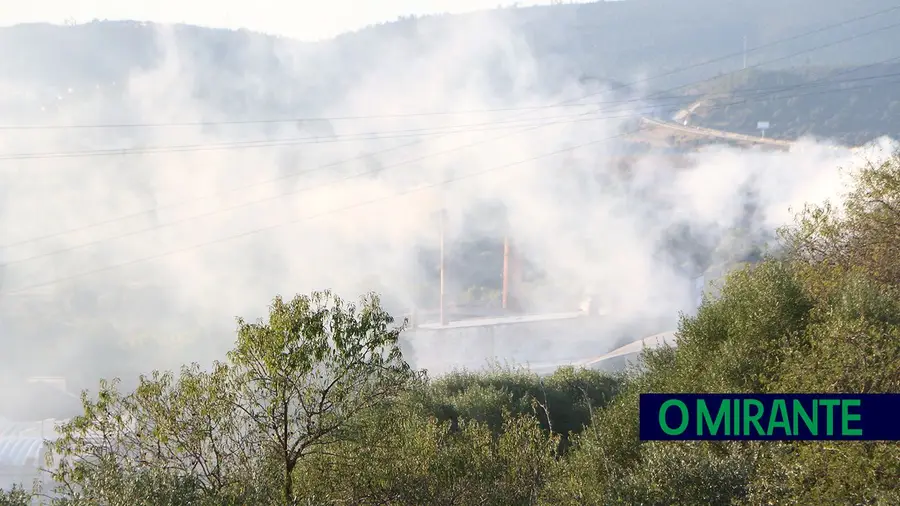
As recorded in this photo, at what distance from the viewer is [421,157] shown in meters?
95.3

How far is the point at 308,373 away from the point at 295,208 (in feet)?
259

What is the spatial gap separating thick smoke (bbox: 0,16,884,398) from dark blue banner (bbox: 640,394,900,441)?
61.7 meters

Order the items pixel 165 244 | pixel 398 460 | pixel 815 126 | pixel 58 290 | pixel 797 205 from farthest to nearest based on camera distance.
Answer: pixel 815 126 → pixel 165 244 → pixel 58 290 → pixel 797 205 → pixel 398 460

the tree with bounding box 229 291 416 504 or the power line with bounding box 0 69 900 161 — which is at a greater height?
the power line with bounding box 0 69 900 161

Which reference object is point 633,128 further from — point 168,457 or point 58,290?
point 168,457

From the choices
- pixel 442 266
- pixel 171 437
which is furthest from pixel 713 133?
pixel 171 437

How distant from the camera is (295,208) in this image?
8938 cm

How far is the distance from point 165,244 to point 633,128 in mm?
52739

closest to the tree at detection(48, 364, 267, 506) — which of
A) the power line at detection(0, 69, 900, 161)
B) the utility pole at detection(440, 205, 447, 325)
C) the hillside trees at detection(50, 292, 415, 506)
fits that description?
the hillside trees at detection(50, 292, 415, 506)

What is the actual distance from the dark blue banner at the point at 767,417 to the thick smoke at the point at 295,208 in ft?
203

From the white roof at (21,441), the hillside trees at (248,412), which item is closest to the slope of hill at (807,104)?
the white roof at (21,441)

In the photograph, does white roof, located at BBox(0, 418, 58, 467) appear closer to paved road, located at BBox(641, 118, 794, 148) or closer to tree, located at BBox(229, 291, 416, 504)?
tree, located at BBox(229, 291, 416, 504)

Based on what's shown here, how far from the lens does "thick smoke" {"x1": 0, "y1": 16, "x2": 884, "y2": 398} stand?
78.2m

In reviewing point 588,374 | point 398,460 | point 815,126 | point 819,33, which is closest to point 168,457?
point 398,460
